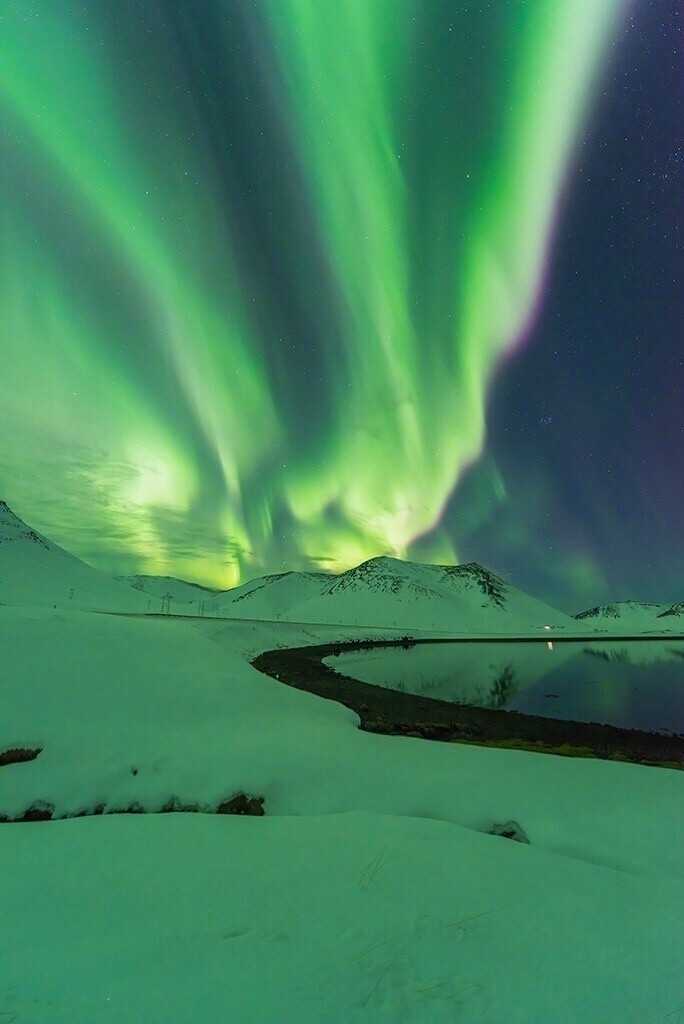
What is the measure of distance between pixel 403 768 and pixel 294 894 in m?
6.57

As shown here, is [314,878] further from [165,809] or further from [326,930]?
[165,809]

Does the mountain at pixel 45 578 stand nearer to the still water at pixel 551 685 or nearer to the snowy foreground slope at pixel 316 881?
the still water at pixel 551 685

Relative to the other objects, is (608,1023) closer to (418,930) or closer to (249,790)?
(418,930)

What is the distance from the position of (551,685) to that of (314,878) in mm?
46329

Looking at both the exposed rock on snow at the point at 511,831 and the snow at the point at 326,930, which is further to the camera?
the exposed rock on snow at the point at 511,831

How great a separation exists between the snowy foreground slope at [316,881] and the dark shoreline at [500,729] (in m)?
7.90

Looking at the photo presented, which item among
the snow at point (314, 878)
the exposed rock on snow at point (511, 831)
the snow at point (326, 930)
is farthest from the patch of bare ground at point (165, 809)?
the exposed rock on snow at point (511, 831)

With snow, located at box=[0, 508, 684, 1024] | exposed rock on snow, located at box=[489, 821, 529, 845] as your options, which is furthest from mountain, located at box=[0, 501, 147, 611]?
exposed rock on snow, located at box=[489, 821, 529, 845]

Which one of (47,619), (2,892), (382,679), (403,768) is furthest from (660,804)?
(382,679)

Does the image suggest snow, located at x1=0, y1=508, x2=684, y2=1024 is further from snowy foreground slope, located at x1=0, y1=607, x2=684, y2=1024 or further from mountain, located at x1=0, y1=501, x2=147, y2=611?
mountain, located at x1=0, y1=501, x2=147, y2=611

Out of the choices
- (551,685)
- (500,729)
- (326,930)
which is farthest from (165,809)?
(551,685)

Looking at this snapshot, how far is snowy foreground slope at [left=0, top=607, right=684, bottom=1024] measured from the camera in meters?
3.86

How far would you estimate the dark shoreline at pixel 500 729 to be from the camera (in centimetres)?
1986

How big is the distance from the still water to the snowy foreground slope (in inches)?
820
